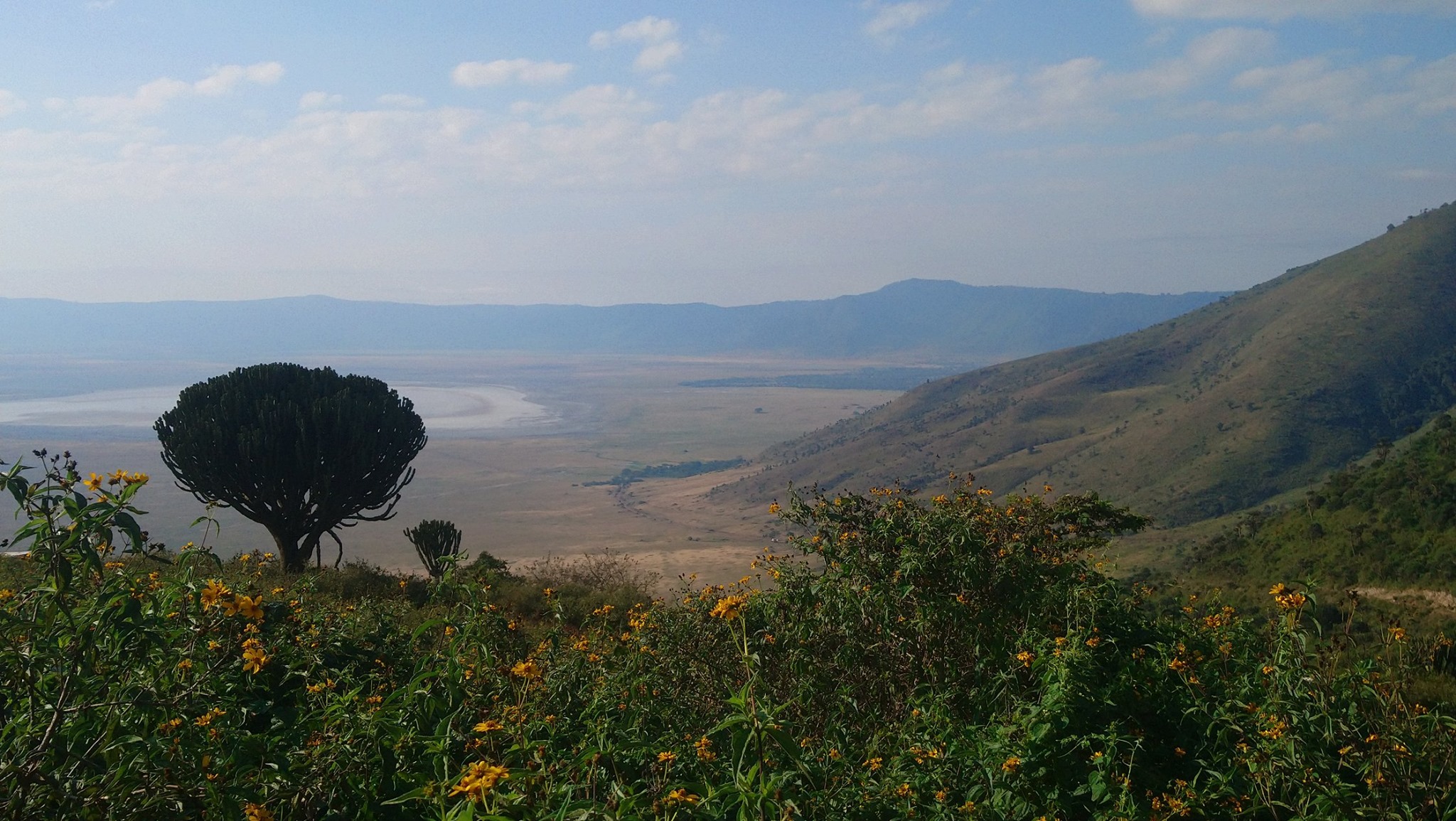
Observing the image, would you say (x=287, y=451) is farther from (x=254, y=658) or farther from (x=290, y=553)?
(x=254, y=658)

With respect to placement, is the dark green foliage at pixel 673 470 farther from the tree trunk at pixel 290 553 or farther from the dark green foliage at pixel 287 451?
the tree trunk at pixel 290 553

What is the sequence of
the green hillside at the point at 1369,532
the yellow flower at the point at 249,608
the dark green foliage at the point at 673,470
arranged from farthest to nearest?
1. the dark green foliage at the point at 673,470
2. the green hillside at the point at 1369,532
3. the yellow flower at the point at 249,608

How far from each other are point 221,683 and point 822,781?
2.13 metres

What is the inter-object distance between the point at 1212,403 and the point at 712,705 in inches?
3103

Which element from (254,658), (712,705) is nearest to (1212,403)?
(712,705)

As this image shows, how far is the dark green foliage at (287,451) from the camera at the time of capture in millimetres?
16047

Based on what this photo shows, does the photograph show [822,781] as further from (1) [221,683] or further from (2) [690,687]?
(1) [221,683]

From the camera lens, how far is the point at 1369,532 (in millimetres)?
30078

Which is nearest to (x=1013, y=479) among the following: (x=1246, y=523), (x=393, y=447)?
(x=1246, y=523)

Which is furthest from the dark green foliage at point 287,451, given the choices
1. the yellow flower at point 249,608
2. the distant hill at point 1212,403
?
the distant hill at point 1212,403

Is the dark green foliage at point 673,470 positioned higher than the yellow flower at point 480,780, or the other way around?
the yellow flower at point 480,780

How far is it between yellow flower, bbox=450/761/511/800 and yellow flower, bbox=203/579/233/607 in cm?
89

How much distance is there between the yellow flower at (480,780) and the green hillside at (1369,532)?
1174 inches

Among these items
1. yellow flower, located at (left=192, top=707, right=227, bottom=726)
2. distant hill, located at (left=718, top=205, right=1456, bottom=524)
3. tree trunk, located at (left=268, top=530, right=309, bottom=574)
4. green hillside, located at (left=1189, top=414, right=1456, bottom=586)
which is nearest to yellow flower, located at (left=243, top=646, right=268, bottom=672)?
yellow flower, located at (left=192, top=707, right=227, bottom=726)
